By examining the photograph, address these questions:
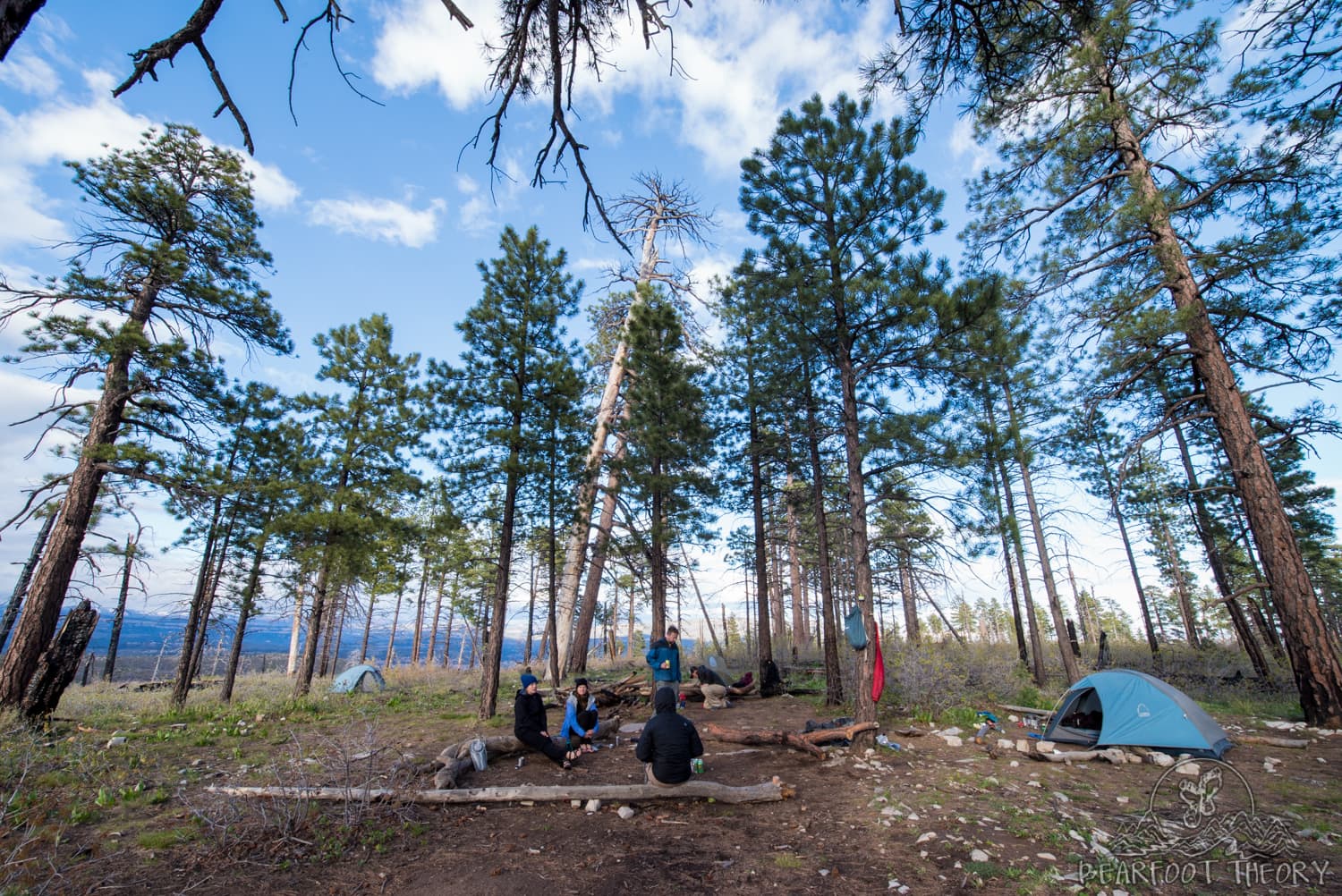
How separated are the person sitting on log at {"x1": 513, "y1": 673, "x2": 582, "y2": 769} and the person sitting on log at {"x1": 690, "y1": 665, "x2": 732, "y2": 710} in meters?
5.22

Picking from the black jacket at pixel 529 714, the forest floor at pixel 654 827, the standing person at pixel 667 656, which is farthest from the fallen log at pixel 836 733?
the black jacket at pixel 529 714

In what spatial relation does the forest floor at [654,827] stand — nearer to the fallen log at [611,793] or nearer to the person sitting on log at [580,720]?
the fallen log at [611,793]

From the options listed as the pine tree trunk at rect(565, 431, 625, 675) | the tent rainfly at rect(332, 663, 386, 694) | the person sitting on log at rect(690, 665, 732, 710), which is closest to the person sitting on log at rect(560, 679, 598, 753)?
the person sitting on log at rect(690, 665, 732, 710)

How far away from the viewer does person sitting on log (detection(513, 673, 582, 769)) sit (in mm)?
7770

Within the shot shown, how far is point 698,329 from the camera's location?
740 inches

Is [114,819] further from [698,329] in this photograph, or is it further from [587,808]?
[698,329]

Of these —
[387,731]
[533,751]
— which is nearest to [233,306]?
[387,731]

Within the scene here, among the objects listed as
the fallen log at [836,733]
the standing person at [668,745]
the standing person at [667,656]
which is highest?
the standing person at [667,656]

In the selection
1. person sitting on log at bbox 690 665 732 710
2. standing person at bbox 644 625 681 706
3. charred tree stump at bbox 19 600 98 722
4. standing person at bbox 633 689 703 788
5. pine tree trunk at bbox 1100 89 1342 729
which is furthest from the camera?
person sitting on log at bbox 690 665 732 710

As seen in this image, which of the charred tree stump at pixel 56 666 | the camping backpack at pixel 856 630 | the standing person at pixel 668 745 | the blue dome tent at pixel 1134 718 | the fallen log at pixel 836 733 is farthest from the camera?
the charred tree stump at pixel 56 666

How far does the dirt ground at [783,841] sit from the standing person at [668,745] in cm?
32

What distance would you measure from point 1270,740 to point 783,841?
27.6 ft

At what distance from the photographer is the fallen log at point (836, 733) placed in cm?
808

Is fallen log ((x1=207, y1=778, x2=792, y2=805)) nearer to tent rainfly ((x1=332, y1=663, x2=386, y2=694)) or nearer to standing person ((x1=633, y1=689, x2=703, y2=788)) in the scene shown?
standing person ((x1=633, y1=689, x2=703, y2=788))
